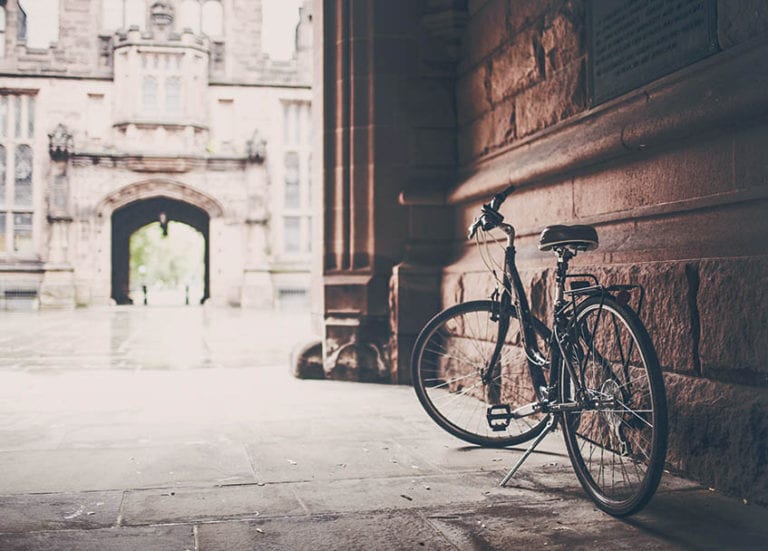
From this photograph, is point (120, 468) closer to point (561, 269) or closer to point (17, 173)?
point (561, 269)

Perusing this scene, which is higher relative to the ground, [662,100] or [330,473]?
[662,100]

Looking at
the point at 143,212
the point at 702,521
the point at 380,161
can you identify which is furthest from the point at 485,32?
the point at 143,212

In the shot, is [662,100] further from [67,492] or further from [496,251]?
[67,492]

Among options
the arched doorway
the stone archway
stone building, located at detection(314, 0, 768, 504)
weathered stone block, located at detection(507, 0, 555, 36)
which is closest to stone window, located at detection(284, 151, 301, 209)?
the stone archway

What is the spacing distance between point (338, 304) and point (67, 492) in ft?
12.6

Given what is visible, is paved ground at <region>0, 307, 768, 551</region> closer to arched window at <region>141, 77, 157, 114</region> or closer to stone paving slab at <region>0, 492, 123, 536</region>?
stone paving slab at <region>0, 492, 123, 536</region>

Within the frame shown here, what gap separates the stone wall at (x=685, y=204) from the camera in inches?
121

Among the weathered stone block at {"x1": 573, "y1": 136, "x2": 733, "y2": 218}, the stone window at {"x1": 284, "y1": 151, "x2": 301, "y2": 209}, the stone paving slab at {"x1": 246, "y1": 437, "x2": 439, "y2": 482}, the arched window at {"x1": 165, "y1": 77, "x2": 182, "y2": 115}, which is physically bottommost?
the stone paving slab at {"x1": 246, "y1": 437, "x2": 439, "y2": 482}

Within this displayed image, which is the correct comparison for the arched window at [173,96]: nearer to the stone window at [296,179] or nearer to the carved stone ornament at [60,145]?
the carved stone ornament at [60,145]

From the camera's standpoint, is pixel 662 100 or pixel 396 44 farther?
pixel 396 44

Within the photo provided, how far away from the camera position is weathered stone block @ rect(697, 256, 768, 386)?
9.72ft

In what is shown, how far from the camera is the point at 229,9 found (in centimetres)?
3075

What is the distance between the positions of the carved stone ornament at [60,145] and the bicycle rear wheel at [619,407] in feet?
84.5

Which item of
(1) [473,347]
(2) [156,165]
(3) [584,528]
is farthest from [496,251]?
(2) [156,165]
